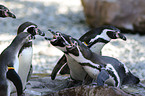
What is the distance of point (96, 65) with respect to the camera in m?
2.69

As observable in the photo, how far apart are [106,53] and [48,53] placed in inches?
47.8

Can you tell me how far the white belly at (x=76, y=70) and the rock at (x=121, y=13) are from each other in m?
4.73

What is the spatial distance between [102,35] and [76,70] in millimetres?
549

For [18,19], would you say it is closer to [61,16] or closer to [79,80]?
[61,16]

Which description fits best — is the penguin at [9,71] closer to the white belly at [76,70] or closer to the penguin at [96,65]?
the penguin at [96,65]

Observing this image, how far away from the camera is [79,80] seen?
9.78 feet

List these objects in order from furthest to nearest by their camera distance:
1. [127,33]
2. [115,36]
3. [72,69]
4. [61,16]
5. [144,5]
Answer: [61,16] → [127,33] → [144,5] → [115,36] → [72,69]

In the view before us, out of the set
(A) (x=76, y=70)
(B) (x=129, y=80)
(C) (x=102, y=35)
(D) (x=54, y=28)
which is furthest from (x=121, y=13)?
(A) (x=76, y=70)

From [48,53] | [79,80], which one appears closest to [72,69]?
[79,80]

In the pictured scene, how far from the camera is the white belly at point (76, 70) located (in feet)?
9.30

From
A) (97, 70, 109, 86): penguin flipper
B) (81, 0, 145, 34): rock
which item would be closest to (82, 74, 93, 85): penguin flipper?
(97, 70, 109, 86): penguin flipper

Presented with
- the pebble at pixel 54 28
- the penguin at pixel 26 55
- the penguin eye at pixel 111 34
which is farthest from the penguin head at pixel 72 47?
the pebble at pixel 54 28

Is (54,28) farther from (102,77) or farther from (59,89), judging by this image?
(102,77)

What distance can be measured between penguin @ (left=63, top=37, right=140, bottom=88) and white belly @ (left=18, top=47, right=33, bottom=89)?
51 centimetres
